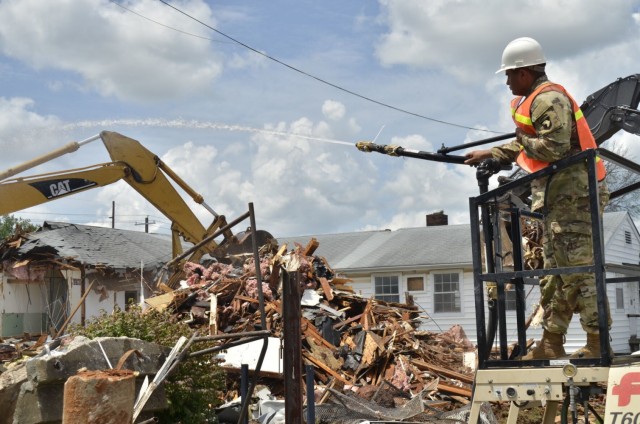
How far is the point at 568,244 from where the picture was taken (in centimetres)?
496

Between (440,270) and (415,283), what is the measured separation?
100cm

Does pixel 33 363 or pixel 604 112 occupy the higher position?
pixel 604 112

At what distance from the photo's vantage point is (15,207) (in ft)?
47.2

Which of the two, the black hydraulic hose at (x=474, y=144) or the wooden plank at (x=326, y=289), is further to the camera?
the wooden plank at (x=326, y=289)

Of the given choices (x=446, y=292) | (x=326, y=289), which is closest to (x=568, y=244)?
(x=326, y=289)

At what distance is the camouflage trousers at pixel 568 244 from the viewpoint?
486cm

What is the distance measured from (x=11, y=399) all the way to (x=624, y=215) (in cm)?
2451

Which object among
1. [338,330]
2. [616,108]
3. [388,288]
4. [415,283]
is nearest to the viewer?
[616,108]

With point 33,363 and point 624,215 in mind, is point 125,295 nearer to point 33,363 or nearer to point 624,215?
point 624,215

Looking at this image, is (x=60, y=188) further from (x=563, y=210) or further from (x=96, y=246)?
(x=96, y=246)

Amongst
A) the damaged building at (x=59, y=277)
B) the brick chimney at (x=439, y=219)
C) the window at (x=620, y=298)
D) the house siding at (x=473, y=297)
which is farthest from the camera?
the brick chimney at (x=439, y=219)

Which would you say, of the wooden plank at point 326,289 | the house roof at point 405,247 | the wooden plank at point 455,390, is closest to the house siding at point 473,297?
the house roof at point 405,247

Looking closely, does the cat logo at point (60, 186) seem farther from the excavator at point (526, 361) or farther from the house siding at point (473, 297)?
the house siding at point (473, 297)

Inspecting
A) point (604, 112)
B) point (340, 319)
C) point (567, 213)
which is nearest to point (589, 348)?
point (567, 213)
